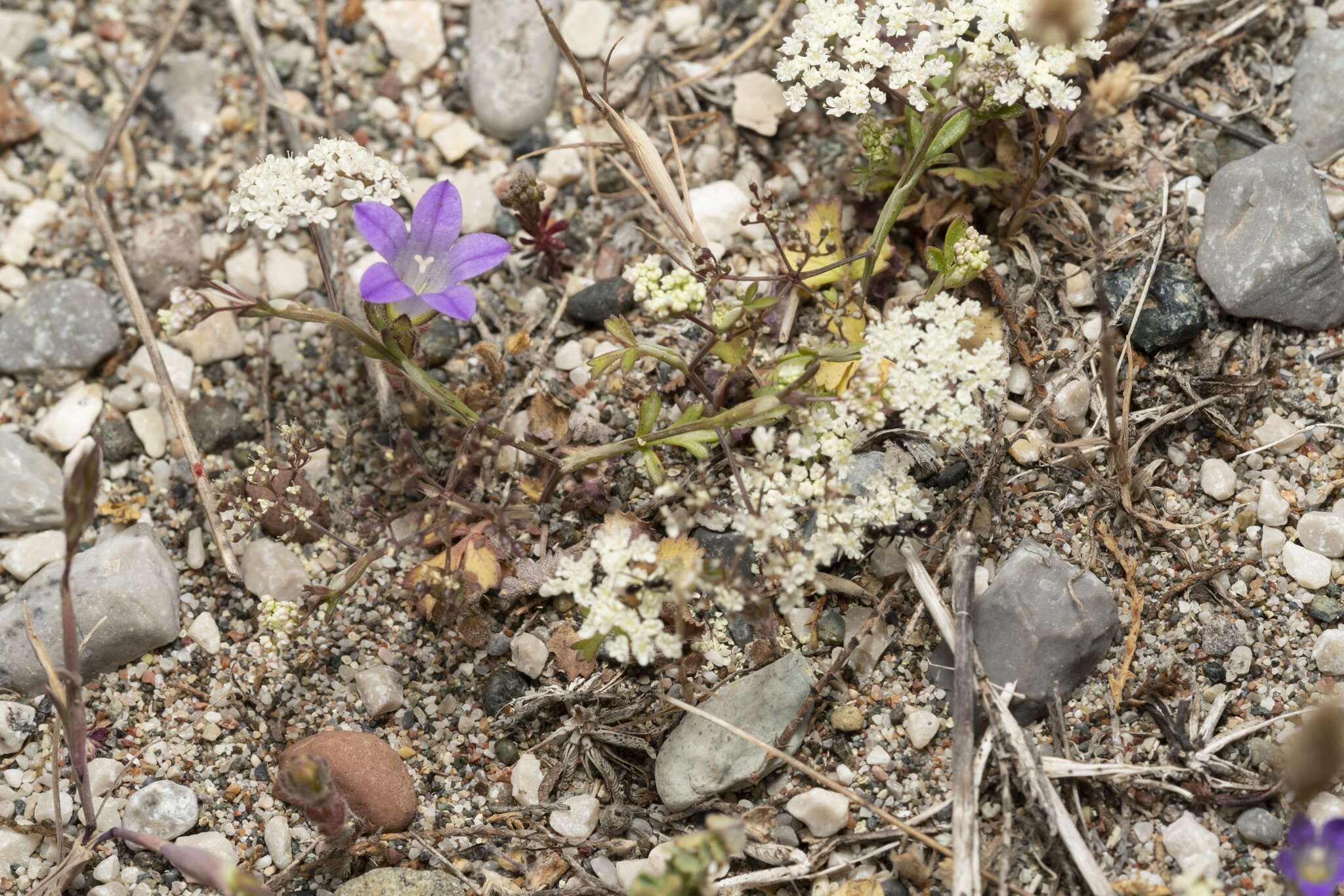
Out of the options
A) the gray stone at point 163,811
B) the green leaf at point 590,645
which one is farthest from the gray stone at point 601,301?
the gray stone at point 163,811

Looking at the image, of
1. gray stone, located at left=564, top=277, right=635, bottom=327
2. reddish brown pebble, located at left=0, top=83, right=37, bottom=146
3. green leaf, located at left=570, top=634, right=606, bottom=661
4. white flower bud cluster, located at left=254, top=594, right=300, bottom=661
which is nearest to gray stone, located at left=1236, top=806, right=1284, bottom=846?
green leaf, located at left=570, top=634, right=606, bottom=661

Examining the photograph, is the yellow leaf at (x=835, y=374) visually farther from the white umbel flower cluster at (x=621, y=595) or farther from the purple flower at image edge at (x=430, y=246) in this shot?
the purple flower at image edge at (x=430, y=246)

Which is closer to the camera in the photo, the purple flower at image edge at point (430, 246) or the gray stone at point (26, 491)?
the purple flower at image edge at point (430, 246)

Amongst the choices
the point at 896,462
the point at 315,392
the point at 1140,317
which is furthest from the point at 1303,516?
the point at 315,392

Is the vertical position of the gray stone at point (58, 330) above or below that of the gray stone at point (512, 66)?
below

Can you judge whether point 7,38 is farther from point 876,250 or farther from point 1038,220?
point 1038,220

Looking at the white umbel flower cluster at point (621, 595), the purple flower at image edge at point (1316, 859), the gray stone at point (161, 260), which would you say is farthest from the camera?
the gray stone at point (161, 260)
